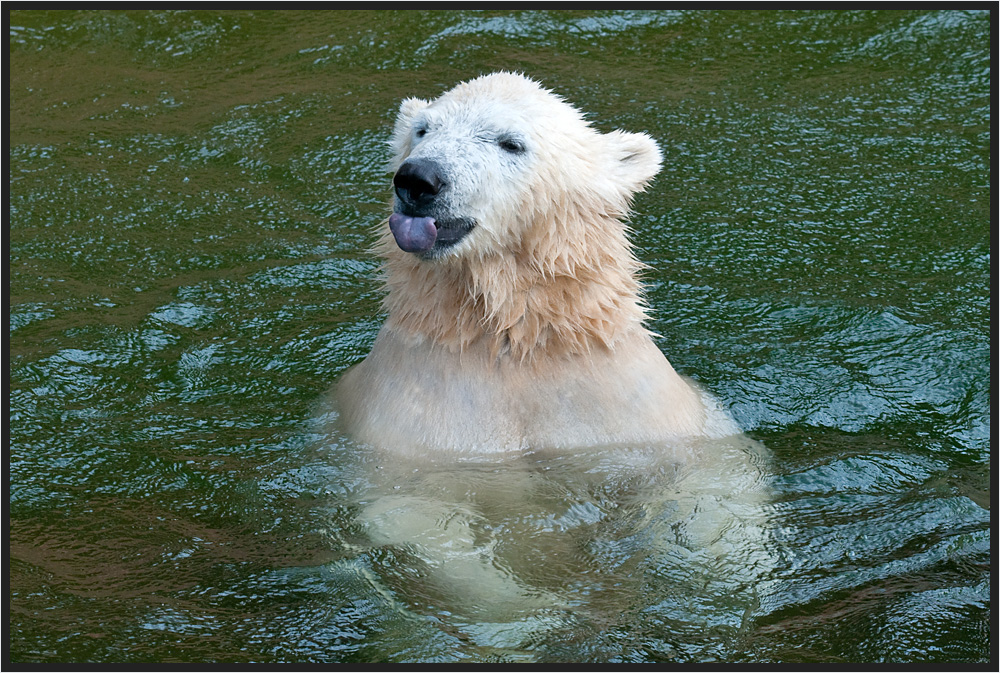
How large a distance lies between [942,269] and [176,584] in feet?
14.3

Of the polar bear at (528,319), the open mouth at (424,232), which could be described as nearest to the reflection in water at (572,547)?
the polar bear at (528,319)

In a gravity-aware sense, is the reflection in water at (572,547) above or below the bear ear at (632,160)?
below

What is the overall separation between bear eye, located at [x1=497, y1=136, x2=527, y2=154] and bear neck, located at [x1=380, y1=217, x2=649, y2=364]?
0.28 meters

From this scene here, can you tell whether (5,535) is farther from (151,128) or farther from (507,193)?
(151,128)

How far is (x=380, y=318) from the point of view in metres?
5.97

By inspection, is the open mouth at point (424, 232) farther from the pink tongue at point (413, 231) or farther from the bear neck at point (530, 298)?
the bear neck at point (530, 298)

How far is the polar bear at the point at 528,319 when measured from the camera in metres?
4.07

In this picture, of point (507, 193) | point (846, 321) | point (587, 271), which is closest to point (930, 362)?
point (846, 321)

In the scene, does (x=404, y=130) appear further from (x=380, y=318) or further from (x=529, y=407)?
(x=380, y=318)

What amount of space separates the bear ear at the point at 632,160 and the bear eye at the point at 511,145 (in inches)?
17.3

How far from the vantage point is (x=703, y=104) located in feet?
26.9

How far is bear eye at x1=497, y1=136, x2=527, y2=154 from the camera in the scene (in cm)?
400

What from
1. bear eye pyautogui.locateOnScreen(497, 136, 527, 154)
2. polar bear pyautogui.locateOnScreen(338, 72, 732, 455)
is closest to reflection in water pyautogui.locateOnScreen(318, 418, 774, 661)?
polar bear pyautogui.locateOnScreen(338, 72, 732, 455)

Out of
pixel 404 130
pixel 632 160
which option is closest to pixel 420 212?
pixel 404 130
